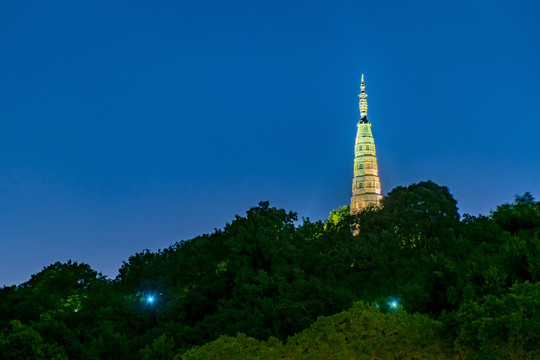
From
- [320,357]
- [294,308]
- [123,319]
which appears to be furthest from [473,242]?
[123,319]

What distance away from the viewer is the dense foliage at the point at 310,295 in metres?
15.5

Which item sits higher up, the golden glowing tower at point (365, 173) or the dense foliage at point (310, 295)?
the golden glowing tower at point (365, 173)

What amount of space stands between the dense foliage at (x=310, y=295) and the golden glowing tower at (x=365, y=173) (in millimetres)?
31730

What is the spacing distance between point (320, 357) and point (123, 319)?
2057 centimetres

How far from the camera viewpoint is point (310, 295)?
24.8m

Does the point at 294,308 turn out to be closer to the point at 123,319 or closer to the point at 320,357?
the point at 320,357

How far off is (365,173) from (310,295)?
6085 centimetres

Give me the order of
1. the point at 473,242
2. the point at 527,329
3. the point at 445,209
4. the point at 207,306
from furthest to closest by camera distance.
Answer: the point at 445,209, the point at 207,306, the point at 473,242, the point at 527,329

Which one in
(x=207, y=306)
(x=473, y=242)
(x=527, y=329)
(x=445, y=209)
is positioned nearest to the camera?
(x=527, y=329)

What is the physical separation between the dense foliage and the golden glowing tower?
1249 inches

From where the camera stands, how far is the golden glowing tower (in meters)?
83.0

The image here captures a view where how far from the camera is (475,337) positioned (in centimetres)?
1390

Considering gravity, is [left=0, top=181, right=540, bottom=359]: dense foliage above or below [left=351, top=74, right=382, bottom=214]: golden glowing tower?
below

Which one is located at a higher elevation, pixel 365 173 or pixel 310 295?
pixel 365 173
